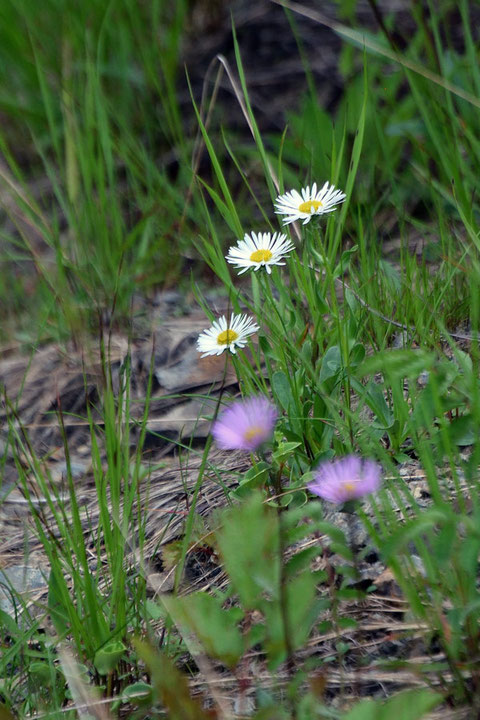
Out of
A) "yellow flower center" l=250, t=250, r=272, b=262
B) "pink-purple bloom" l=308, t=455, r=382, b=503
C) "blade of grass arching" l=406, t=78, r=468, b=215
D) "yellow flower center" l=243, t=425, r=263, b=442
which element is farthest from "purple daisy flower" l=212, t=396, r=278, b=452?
"blade of grass arching" l=406, t=78, r=468, b=215

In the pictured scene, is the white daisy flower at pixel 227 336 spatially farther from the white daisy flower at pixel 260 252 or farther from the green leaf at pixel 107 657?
the green leaf at pixel 107 657

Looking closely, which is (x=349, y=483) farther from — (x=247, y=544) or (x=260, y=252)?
(x=260, y=252)

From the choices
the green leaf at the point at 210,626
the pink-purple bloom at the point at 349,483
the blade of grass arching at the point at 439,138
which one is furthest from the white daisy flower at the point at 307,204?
the green leaf at the point at 210,626

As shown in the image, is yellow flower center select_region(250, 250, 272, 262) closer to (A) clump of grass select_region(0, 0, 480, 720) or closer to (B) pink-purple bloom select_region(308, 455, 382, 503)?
(A) clump of grass select_region(0, 0, 480, 720)

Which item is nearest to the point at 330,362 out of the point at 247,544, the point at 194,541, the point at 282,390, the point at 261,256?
the point at 282,390

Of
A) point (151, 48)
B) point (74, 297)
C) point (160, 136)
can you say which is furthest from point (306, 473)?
point (151, 48)

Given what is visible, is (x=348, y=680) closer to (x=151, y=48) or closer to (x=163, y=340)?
(x=163, y=340)
